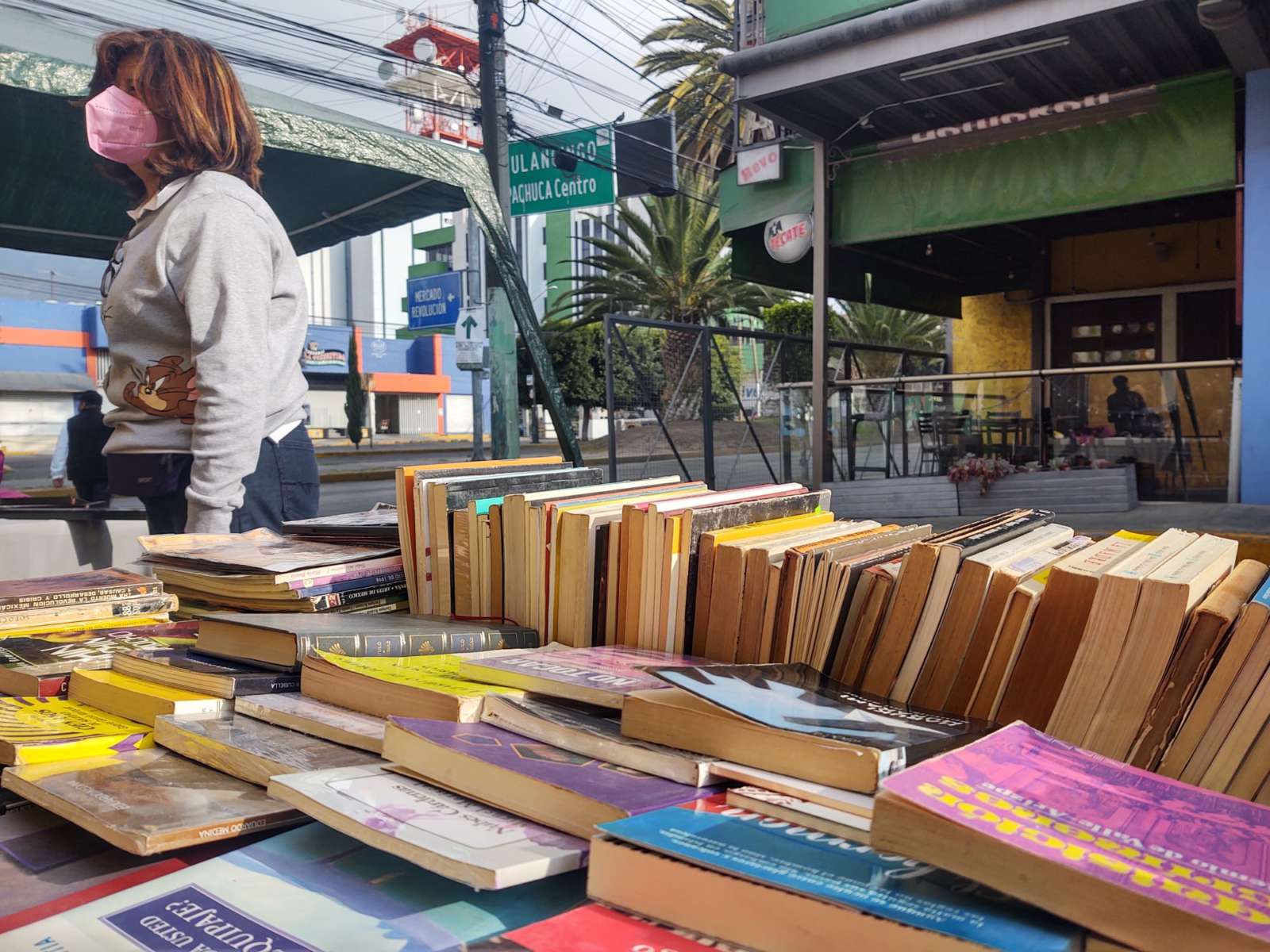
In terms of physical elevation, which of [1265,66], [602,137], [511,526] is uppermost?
[602,137]

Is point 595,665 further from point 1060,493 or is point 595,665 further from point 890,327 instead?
point 890,327

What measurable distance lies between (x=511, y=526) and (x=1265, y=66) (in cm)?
768

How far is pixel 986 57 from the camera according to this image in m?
7.05

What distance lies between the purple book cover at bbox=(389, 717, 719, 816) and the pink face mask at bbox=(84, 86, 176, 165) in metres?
2.25

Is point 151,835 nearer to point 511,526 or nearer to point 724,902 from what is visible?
point 724,902

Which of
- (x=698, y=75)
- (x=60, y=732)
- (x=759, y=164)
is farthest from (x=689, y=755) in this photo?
(x=698, y=75)

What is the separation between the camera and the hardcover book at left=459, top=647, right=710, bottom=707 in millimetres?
1286

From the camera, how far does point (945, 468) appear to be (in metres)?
8.94

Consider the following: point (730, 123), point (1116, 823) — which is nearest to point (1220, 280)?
point (730, 123)

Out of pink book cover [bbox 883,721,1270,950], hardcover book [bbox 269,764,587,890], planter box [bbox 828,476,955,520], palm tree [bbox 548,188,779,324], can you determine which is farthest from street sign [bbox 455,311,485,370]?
pink book cover [bbox 883,721,1270,950]

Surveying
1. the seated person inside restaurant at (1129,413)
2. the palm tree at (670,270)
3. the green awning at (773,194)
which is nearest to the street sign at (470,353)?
the green awning at (773,194)

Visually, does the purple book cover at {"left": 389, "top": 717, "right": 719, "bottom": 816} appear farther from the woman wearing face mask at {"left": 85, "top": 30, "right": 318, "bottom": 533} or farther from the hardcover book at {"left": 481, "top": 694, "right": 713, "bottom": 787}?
the woman wearing face mask at {"left": 85, "top": 30, "right": 318, "bottom": 533}

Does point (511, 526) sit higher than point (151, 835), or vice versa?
point (511, 526)

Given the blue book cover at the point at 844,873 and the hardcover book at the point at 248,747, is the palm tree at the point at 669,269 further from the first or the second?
the blue book cover at the point at 844,873
